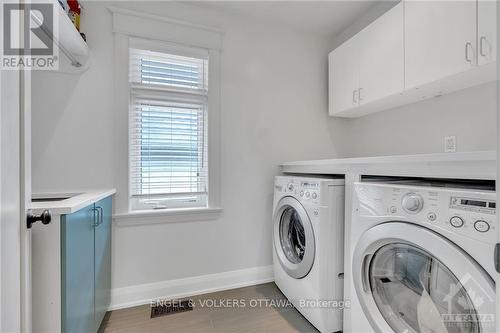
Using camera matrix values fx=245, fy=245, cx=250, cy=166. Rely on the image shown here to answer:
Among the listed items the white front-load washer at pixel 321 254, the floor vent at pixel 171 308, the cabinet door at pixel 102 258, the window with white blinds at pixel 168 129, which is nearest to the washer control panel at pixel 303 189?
the white front-load washer at pixel 321 254

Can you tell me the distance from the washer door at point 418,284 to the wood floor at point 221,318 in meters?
0.62

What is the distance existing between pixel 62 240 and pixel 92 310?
639 mm

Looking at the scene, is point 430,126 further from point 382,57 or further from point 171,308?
point 171,308

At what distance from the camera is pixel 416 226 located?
0.97m

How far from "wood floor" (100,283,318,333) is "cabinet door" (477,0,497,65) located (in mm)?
1795

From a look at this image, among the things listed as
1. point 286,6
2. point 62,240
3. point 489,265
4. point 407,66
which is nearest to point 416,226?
point 489,265

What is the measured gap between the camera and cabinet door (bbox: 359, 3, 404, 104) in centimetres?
162

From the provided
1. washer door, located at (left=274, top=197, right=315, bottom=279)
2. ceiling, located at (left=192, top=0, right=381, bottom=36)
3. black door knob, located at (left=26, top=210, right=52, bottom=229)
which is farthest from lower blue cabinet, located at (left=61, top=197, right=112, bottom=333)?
ceiling, located at (left=192, top=0, right=381, bottom=36)

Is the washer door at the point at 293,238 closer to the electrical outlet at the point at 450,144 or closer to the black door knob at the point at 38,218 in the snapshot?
the electrical outlet at the point at 450,144

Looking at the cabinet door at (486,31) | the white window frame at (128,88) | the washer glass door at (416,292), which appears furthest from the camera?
the white window frame at (128,88)

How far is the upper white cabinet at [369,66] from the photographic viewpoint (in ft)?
5.36

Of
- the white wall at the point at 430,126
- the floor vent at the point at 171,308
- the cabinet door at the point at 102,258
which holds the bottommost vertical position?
the floor vent at the point at 171,308

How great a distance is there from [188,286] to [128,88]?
1.63m

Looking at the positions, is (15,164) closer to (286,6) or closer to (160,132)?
(160,132)
